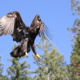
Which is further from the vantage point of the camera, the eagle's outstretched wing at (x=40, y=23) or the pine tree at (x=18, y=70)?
the pine tree at (x=18, y=70)

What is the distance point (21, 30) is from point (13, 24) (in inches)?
11.8

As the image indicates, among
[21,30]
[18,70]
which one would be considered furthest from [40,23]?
[18,70]

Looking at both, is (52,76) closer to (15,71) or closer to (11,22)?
(15,71)

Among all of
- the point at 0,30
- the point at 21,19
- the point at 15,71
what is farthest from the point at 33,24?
the point at 15,71

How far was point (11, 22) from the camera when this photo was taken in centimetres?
1068

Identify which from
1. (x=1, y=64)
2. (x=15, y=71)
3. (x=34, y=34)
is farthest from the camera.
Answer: (x=1, y=64)

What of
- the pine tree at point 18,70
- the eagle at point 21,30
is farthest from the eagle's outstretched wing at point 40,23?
the pine tree at point 18,70

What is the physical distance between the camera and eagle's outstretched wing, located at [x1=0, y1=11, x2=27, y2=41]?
10.5m

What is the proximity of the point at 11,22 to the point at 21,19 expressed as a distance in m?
0.30

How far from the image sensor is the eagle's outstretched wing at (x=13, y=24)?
34.4 ft

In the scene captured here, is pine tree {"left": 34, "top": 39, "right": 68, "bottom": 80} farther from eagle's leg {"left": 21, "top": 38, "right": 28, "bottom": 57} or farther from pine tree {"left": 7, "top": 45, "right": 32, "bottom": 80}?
eagle's leg {"left": 21, "top": 38, "right": 28, "bottom": 57}

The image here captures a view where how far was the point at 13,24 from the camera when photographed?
10.6m

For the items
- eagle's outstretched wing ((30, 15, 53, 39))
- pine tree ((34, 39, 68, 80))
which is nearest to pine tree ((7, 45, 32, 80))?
pine tree ((34, 39, 68, 80))

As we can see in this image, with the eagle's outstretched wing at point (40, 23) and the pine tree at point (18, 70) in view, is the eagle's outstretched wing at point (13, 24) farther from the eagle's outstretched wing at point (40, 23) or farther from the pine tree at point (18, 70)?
the pine tree at point (18, 70)
